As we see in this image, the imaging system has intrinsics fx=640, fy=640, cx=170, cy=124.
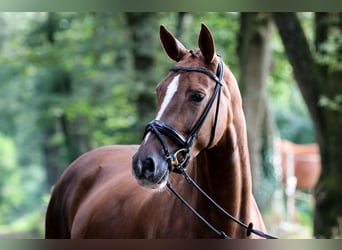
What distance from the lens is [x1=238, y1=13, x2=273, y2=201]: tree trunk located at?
329 inches

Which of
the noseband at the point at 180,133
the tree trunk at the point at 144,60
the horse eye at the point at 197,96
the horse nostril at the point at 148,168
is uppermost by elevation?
the tree trunk at the point at 144,60

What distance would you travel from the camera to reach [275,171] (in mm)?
9758

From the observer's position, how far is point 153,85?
9.75m

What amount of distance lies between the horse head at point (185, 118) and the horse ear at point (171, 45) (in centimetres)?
11

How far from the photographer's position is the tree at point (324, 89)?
620 centimetres

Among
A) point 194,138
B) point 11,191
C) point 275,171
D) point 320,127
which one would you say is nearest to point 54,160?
point 11,191

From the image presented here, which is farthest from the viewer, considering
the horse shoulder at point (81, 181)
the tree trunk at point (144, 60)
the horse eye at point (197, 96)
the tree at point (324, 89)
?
the tree trunk at point (144, 60)

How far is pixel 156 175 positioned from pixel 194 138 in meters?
0.21

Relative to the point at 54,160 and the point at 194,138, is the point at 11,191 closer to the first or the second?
the point at 54,160

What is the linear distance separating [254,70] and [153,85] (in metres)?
1.88

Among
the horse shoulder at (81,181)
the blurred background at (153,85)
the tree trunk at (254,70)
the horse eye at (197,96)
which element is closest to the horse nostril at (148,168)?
the horse eye at (197,96)

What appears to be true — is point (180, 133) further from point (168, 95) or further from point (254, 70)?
point (254, 70)

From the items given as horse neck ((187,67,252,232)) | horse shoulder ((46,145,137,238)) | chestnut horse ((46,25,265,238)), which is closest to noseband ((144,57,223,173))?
chestnut horse ((46,25,265,238))

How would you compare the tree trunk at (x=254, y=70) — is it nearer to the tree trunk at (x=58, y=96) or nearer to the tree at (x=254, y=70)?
the tree at (x=254, y=70)
